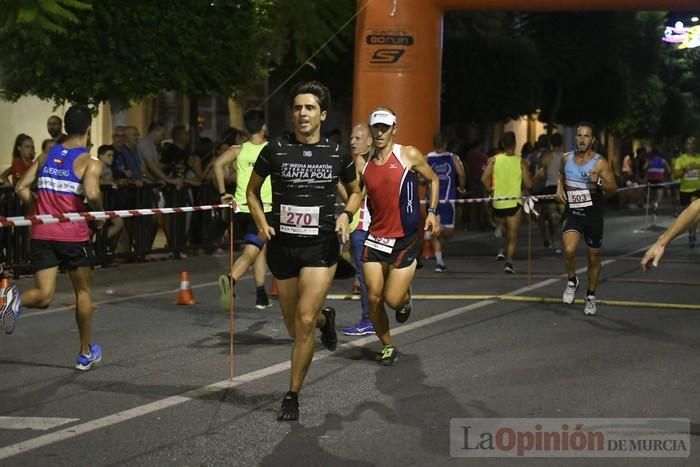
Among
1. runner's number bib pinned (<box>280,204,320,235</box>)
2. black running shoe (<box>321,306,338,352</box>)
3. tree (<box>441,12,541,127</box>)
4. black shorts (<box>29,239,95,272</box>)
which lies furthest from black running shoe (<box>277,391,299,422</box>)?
tree (<box>441,12,541,127</box>)

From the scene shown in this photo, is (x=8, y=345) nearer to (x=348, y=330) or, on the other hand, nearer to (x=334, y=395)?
(x=348, y=330)

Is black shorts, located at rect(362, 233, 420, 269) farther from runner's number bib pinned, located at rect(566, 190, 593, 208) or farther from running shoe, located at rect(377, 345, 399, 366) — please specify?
runner's number bib pinned, located at rect(566, 190, 593, 208)

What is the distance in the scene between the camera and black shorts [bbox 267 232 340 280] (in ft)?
25.8

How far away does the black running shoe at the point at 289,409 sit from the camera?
24.7ft

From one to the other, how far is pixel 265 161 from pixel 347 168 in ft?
1.65

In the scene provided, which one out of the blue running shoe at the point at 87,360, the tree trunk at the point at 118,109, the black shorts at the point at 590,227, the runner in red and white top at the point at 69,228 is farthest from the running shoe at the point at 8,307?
the tree trunk at the point at 118,109

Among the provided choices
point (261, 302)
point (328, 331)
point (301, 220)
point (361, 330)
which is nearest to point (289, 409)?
point (301, 220)

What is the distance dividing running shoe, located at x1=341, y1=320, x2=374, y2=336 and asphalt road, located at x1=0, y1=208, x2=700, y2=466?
28 cm

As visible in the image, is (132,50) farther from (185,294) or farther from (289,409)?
(289,409)

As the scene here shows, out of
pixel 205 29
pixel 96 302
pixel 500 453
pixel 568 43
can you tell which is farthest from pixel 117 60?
pixel 568 43

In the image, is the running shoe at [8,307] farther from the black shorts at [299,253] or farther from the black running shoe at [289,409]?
the black running shoe at [289,409]

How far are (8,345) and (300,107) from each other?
13.4 ft

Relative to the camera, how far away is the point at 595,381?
29.2 ft

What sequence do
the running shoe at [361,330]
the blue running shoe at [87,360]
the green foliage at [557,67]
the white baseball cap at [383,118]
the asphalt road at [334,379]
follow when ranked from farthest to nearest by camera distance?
the green foliage at [557,67], the running shoe at [361,330], the white baseball cap at [383,118], the blue running shoe at [87,360], the asphalt road at [334,379]
